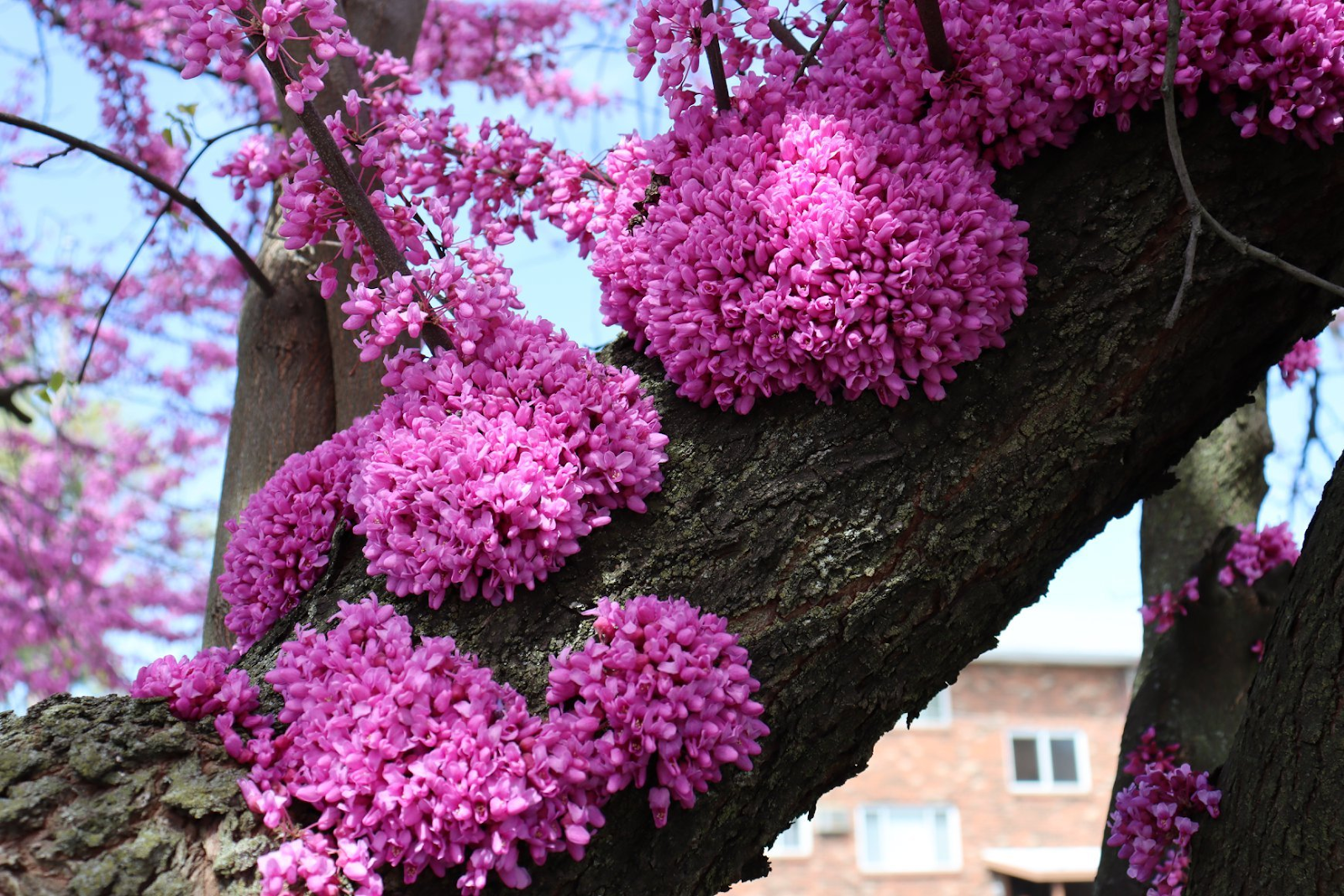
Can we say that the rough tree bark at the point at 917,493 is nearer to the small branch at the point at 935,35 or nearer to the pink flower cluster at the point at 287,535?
the pink flower cluster at the point at 287,535

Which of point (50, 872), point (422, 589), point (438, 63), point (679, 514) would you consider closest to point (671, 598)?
point (679, 514)

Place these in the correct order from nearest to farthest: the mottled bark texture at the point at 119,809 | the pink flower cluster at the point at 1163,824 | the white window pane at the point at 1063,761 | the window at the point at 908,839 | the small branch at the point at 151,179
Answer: the mottled bark texture at the point at 119,809
the pink flower cluster at the point at 1163,824
the small branch at the point at 151,179
the window at the point at 908,839
the white window pane at the point at 1063,761

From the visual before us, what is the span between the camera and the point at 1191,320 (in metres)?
2.10

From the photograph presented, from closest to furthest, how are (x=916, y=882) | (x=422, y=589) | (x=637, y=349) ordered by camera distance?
(x=422, y=589) → (x=637, y=349) → (x=916, y=882)

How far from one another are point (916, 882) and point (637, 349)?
46.3ft

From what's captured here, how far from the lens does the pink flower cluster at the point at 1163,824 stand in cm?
229

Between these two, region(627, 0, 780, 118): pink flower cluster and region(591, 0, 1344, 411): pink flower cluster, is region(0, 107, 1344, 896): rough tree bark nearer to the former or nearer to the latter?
region(591, 0, 1344, 411): pink flower cluster

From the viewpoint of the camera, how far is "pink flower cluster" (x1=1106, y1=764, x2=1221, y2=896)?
2293 millimetres

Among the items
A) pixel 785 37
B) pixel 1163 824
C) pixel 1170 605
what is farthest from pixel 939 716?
pixel 785 37

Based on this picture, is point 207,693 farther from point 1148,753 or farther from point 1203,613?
point 1203,613

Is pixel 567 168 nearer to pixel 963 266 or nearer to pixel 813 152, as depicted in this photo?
pixel 813 152

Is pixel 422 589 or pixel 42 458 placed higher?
pixel 42 458

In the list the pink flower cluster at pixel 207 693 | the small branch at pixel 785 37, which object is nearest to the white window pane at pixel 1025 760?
the small branch at pixel 785 37

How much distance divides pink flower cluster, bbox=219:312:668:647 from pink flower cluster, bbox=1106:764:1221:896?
4.63ft
